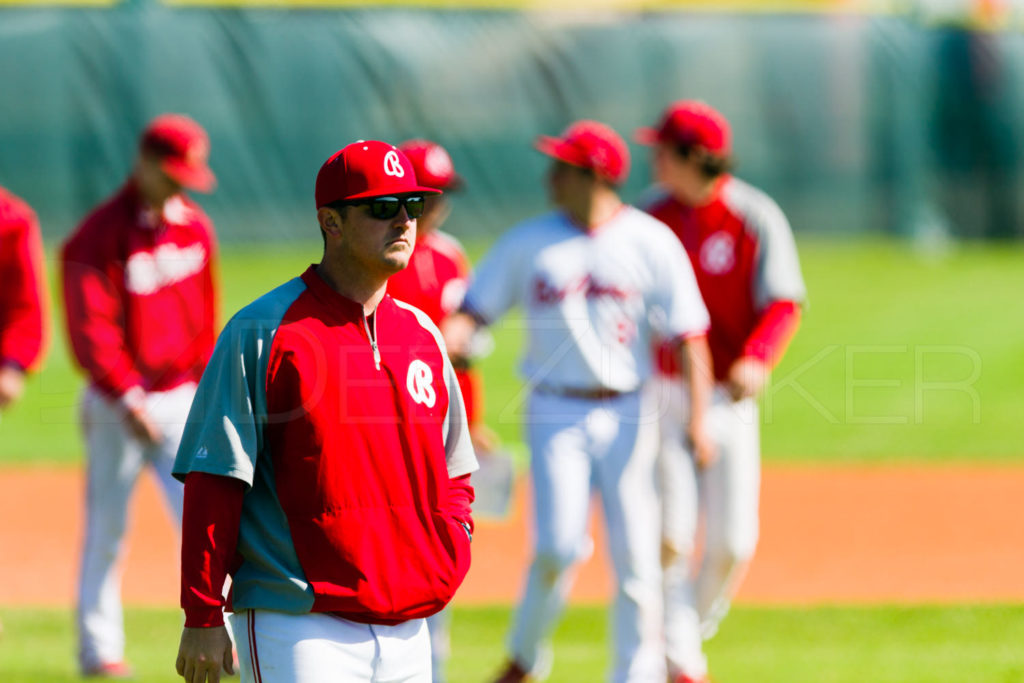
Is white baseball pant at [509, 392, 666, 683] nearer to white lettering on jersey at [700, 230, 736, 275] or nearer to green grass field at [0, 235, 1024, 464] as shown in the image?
white lettering on jersey at [700, 230, 736, 275]

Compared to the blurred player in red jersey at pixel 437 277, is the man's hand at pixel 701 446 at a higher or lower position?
lower

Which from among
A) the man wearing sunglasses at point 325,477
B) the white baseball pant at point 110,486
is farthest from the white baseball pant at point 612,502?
the man wearing sunglasses at point 325,477

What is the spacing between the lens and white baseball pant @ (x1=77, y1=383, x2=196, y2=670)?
6.21 metres

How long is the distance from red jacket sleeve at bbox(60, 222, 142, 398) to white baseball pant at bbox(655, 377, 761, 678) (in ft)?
7.77

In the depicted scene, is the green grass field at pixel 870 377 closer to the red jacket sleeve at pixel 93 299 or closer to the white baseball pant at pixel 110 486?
the white baseball pant at pixel 110 486

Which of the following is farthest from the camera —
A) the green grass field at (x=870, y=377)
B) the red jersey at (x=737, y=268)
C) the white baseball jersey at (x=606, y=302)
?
the green grass field at (x=870, y=377)

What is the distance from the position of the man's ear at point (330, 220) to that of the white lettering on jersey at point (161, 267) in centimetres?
302

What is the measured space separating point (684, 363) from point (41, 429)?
9.29 metres

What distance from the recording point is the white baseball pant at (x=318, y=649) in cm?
333

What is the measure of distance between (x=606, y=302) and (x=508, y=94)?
20.6 metres

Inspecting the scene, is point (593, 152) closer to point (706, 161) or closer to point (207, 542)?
point (706, 161)

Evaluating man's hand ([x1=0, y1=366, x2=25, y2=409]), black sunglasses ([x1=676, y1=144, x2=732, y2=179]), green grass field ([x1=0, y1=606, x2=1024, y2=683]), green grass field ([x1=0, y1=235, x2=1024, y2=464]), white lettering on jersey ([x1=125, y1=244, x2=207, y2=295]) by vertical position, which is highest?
black sunglasses ([x1=676, y1=144, x2=732, y2=179])

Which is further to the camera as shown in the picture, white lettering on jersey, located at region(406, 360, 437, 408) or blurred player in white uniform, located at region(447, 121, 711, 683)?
blurred player in white uniform, located at region(447, 121, 711, 683)

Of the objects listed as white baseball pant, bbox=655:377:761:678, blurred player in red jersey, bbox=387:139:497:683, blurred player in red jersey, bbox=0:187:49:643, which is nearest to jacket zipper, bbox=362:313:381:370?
blurred player in red jersey, bbox=387:139:497:683
